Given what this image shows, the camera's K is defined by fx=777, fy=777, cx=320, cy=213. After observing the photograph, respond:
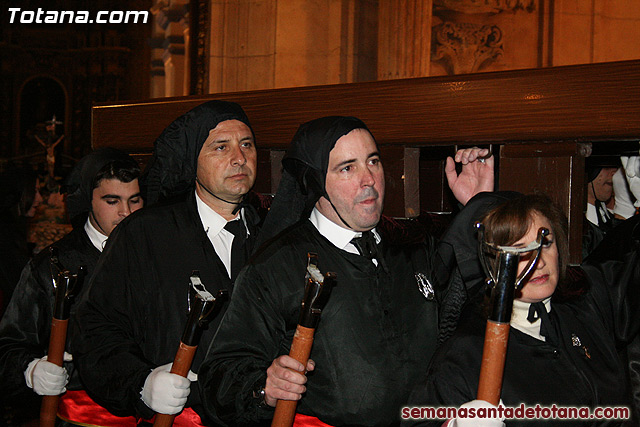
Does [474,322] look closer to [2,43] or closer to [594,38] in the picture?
[594,38]

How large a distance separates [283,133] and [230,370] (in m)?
1.02

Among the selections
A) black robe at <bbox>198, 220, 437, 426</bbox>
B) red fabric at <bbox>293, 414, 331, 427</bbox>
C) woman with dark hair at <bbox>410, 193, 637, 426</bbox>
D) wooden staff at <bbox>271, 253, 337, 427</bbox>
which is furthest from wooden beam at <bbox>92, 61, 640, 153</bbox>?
red fabric at <bbox>293, 414, 331, 427</bbox>

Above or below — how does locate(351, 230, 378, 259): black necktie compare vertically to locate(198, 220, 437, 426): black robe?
above

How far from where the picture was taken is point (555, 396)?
2.33m

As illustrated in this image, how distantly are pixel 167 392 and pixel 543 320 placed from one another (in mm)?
1276

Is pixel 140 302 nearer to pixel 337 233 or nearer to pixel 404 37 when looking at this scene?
pixel 337 233

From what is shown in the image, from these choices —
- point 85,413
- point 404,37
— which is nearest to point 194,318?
point 85,413

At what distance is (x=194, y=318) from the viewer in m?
2.45

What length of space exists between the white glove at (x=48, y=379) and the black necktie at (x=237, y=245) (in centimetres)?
93

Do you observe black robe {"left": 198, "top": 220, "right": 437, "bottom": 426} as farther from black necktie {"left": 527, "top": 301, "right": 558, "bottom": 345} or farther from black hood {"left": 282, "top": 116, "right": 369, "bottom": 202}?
black necktie {"left": 527, "top": 301, "right": 558, "bottom": 345}

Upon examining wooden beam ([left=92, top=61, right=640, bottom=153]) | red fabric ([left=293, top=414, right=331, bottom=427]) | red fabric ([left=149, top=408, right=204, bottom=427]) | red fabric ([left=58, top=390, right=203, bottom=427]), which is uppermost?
wooden beam ([left=92, top=61, right=640, bottom=153])

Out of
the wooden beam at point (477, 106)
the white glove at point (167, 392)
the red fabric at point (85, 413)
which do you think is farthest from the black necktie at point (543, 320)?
the red fabric at point (85, 413)

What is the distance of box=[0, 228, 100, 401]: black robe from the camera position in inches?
143

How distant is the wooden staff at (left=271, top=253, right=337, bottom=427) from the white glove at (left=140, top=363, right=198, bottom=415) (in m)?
0.50
